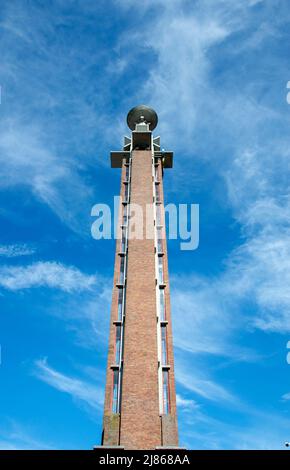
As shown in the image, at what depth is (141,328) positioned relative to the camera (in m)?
27.4

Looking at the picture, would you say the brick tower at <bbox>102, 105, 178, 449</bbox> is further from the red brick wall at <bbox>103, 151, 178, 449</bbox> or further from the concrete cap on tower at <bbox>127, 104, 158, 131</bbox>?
the concrete cap on tower at <bbox>127, 104, 158, 131</bbox>

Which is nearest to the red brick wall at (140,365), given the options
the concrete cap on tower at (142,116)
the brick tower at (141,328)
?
the brick tower at (141,328)

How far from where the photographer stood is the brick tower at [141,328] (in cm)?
2341

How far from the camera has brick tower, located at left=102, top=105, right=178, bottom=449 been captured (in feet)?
76.8

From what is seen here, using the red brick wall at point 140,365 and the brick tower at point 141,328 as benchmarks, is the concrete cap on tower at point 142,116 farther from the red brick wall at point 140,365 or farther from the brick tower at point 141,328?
the red brick wall at point 140,365

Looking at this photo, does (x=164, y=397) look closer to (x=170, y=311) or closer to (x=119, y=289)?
(x=170, y=311)

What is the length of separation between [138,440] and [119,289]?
10333 mm

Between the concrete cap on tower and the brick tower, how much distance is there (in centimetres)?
803

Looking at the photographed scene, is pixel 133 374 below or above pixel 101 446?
above

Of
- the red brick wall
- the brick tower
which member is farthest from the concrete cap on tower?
the red brick wall

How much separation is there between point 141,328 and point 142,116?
26425mm

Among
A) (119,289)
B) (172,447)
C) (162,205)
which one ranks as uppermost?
(162,205)

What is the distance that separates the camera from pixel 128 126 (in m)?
47.2
